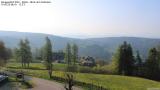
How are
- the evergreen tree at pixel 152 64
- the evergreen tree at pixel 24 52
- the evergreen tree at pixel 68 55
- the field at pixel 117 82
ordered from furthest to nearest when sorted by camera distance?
the evergreen tree at pixel 68 55 < the evergreen tree at pixel 24 52 < the evergreen tree at pixel 152 64 < the field at pixel 117 82

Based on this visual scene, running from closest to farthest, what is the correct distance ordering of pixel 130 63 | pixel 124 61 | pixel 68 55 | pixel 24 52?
pixel 124 61 → pixel 130 63 → pixel 24 52 → pixel 68 55

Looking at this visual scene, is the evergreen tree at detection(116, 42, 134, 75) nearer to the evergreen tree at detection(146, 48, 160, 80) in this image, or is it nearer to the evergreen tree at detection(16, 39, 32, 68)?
the evergreen tree at detection(146, 48, 160, 80)

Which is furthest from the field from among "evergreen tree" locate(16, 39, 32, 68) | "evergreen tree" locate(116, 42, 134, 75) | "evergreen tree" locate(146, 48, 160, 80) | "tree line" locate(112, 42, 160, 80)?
"evergreen tree" locate(16, 39, 32, 68)

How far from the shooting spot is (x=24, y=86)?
Answer: 194ft

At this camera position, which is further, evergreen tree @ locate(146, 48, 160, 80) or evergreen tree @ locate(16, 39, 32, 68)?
evergreen tree @ locate(16, 39, 32, 68)

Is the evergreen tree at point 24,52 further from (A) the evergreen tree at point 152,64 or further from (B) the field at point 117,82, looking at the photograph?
(A) the evergreen tree at point 152,64

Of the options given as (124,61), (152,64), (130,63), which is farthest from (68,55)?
(152,64)

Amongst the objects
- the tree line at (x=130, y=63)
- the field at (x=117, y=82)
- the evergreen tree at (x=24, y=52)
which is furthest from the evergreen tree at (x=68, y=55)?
the field at (x=117, y=82)

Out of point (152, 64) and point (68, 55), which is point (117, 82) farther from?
point (68, 55)

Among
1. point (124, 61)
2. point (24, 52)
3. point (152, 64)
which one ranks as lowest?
point (152, 64)

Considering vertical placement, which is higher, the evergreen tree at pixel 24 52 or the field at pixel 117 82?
the evergreen tree at pixel 24 52

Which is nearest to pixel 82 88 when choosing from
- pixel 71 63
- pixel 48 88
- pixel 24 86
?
pixel 48 88

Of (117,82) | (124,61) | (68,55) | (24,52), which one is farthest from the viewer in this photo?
(68,55)

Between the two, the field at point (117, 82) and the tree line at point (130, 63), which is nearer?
the field at point (117, 82)
